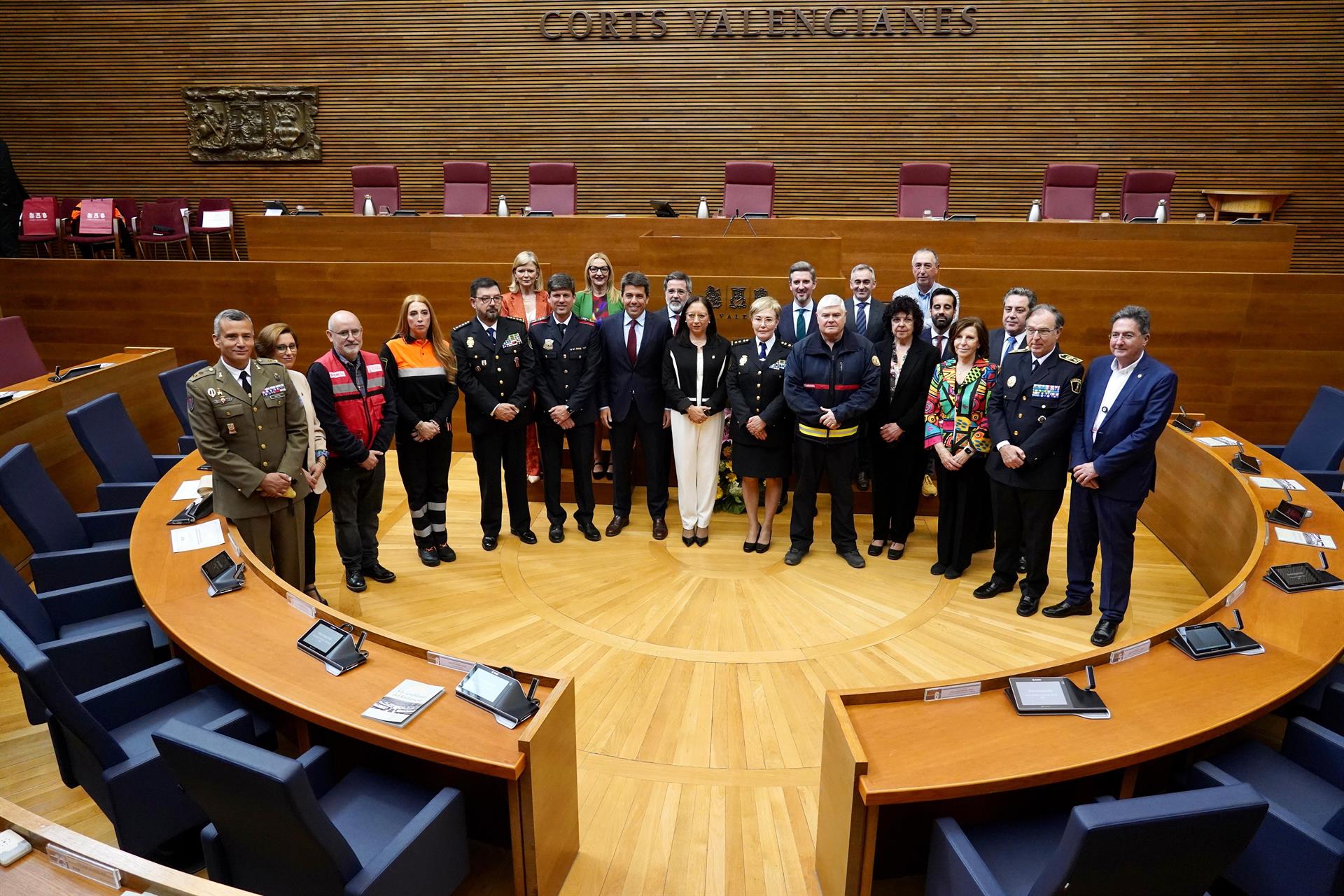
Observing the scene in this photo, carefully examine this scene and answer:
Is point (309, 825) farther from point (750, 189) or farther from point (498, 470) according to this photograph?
point (750, 189)

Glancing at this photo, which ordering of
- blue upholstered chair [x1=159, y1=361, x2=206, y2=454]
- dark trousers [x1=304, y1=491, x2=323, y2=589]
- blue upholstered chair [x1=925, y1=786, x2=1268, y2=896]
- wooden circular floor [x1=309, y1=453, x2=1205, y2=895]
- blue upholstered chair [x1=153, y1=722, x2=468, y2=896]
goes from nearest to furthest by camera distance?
blue upholstered chair [x1=925, y1=786, x2=1268, y2=896] → blue upholstered chair [x1=153, y1=722, x2=468, y2=896] → wooden circular floor [x1=309, y1=453, x2=1205, y2=895] → dark trousers [x1=304, y1=491, x2=323, y2=589] → blue upholstered chair [x1=159, y1=361, x2=206, y2=454]

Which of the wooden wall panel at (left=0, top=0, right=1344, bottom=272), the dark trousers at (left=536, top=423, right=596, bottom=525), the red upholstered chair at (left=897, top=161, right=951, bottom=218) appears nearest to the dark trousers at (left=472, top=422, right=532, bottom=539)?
the dark trousers at (left=536, top=423, right=596, bottom=525)

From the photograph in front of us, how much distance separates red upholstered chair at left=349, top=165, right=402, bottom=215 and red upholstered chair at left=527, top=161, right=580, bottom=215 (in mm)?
1432

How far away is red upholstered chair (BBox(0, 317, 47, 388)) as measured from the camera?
20.4 feet

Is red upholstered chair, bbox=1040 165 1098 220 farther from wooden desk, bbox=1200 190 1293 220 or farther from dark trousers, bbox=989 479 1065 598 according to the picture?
dark trousers, bbox=989 479 1065 598

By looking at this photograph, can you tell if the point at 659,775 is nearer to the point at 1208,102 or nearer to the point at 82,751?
the point at 82,751

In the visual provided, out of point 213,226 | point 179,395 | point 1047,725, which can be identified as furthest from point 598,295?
point 213,226

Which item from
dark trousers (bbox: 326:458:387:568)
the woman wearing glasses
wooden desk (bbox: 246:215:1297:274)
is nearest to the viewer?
dark trousers (bbox: 326:458:387:568)

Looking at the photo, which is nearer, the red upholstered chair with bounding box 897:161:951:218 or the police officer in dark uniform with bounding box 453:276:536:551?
the police officer in dark uniform with bounding box 453:276:536:551

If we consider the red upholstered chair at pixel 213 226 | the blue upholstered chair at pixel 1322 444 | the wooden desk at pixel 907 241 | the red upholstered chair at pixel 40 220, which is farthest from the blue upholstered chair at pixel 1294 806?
the red upholstered chair at pixel 40 220

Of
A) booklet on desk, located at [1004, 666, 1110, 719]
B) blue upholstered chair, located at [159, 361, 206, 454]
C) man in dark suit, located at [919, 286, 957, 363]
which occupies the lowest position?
booklet on desk, located at [1004, 666, 1110, 719]

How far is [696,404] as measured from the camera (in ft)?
15.8

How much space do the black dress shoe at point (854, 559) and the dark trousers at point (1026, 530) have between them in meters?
0.72

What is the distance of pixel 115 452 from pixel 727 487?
3644 millimetres
